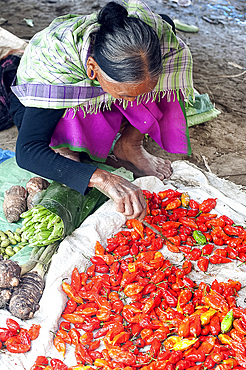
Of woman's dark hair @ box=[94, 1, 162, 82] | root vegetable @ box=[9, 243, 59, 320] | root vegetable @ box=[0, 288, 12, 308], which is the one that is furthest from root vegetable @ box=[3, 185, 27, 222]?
woman's dark hair @ box=[94, 1, 162, 82]

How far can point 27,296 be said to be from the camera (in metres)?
2.19

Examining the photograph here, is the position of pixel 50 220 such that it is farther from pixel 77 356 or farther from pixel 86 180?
pixel 77 356

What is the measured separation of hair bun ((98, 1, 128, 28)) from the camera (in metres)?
2.12

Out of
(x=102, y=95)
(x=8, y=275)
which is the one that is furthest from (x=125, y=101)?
(x=8, y=275)

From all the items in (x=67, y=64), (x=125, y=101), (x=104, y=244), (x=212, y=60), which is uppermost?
(x=67, y=64)

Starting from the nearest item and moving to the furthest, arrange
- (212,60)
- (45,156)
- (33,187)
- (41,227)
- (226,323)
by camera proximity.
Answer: (226,323), (45,156), (41,227), (33,187), (212,60)

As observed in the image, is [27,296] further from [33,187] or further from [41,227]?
[33,187]

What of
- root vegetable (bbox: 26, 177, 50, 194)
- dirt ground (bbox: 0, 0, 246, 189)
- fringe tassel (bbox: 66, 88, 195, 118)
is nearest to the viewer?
fringe tassel (bbox: 66, 88, 195, 118)

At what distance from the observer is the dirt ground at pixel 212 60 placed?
12.2 feet

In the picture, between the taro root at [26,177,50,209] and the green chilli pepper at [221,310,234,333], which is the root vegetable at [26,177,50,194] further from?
the green chilli pepper at [221,310,234,333]

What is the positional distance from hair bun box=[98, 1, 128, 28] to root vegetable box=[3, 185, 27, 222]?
1.34 m

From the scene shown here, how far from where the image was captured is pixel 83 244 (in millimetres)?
2570

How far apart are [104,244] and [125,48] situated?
4.03ft

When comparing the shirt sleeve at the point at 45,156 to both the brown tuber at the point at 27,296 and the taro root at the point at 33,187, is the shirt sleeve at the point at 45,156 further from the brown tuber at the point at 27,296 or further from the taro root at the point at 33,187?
the brown tuber at the point at 27,296
